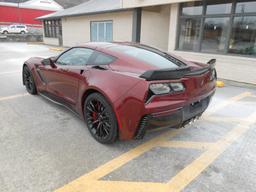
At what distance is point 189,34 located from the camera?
28.9 feet

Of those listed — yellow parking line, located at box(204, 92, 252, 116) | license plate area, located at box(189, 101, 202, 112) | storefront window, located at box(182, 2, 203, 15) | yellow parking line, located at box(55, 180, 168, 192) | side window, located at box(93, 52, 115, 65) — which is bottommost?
yellow parking line, located at box(55, 180, 168, 192)

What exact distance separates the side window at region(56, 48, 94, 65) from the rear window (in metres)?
0.45

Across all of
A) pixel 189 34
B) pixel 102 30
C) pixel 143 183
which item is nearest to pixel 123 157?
pixel 143 183

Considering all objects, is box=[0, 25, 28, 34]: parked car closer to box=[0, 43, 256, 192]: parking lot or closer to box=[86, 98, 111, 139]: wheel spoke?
box=[0, 43, 256, 192]: parking lot

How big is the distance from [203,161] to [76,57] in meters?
2.58

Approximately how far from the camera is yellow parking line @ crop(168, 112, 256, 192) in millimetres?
2350

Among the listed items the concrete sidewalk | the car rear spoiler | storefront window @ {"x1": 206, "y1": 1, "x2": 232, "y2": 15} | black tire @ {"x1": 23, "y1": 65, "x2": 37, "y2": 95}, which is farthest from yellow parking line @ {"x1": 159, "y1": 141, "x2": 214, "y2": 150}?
storefront window @ {"x1": 206, "y1": 1, "x2": 232, "y2": 15}

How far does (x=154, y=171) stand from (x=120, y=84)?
111cm

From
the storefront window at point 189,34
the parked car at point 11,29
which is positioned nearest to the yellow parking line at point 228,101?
the storefront window at point 189,34

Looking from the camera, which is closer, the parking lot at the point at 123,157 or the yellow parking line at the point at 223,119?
the parking lot at the point at 123,157

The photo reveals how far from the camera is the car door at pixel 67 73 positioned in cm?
348

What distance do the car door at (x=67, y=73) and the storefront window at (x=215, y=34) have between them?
5971 mm

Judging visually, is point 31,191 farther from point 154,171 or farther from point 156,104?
point 156,104

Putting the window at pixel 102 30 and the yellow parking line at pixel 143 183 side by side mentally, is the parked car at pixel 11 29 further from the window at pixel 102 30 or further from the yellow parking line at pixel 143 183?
the yellow parking line at pixel 143 183
